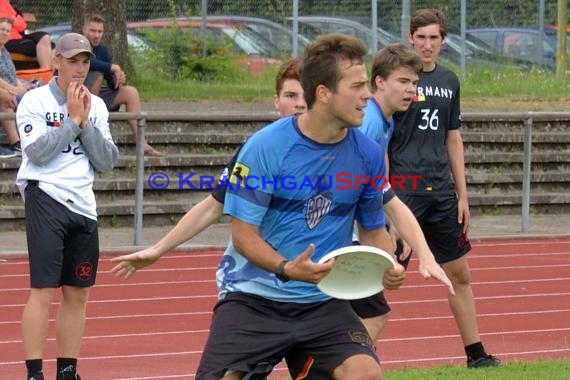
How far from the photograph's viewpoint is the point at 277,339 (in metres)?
5.70

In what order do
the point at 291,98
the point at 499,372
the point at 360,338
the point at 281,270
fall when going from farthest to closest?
the point at 499,372, the point at 291,98, the point at 360,338, the point at 281,270

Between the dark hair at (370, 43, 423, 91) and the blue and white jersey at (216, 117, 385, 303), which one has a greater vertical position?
the dark hair at (370, 43, 423, 91)

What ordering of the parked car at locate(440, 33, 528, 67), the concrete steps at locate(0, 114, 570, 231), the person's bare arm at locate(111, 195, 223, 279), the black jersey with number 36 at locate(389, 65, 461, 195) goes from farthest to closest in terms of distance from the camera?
the parked car at locate(440, 33, 528, 67) → the concrete steps at locate(0, 114, 570, 231) → the black jersey with number 36 at locate(389, 65, 461, 195) → the person's bare arm at locate(111, 195, 223, 279)

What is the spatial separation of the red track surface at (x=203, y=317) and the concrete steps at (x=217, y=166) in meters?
1.83

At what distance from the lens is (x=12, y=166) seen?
49.1ft

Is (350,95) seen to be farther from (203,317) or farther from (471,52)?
(471,52)

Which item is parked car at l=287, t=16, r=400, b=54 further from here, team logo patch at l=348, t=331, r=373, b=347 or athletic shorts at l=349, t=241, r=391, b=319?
team logo patch at l=348, t=331, r=373, b=347

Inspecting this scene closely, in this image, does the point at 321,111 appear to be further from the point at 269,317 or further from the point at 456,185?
the point at 456,185

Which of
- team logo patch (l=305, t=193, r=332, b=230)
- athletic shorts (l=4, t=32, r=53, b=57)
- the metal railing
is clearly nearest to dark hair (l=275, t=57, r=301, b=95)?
team logo patch (l=305, t=193, r=332, b=230)

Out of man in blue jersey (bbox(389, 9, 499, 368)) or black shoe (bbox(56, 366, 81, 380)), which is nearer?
black shoe (bbox(56, 366, 81, 380))

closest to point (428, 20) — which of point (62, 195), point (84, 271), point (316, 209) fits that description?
point (62, 195)

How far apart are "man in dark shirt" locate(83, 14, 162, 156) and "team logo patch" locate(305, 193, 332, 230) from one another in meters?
10.2

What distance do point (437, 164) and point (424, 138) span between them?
0.18 m

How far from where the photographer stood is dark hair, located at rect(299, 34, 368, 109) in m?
5.62
